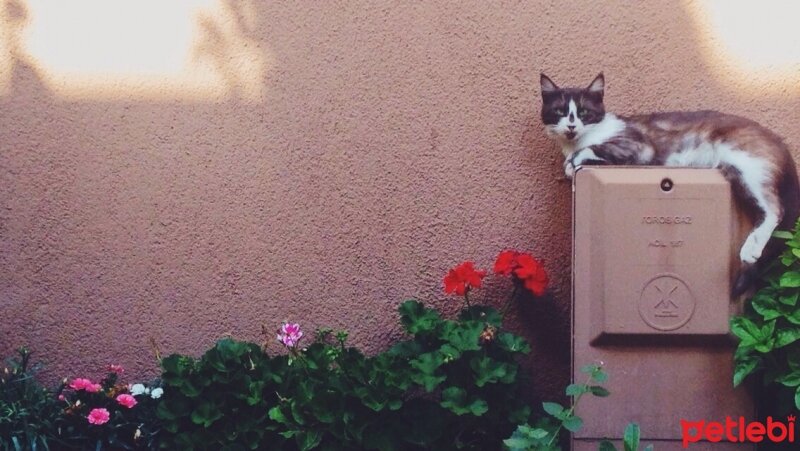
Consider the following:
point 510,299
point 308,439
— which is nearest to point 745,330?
point 510,299

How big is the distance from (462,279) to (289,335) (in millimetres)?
633

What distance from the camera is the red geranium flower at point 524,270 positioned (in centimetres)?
315

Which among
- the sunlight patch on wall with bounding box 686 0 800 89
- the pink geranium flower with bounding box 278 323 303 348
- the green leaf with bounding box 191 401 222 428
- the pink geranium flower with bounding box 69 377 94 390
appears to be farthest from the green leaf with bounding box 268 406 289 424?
the sunlight patch on wall with bounding box 686 0 800 89

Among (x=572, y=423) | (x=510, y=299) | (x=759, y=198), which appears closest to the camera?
(x=572, y=423)

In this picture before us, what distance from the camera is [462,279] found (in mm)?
3150

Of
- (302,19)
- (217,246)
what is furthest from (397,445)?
(302,19)

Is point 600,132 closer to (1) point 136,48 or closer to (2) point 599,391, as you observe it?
(2) point 599,391

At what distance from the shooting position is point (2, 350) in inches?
137

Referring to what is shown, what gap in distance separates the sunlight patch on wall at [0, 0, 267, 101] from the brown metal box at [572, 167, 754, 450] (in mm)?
1404

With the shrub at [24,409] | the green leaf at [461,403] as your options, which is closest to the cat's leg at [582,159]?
the green leaf at [461,403]

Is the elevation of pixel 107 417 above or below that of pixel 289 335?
below

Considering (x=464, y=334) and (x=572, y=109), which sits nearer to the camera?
(x=464, y=334)

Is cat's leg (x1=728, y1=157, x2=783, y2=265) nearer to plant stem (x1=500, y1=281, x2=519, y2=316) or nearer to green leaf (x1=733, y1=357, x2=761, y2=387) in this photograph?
green leaf (x1=733, y1=357, x2=761, y2=387)

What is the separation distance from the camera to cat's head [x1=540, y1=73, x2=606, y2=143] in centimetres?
315
